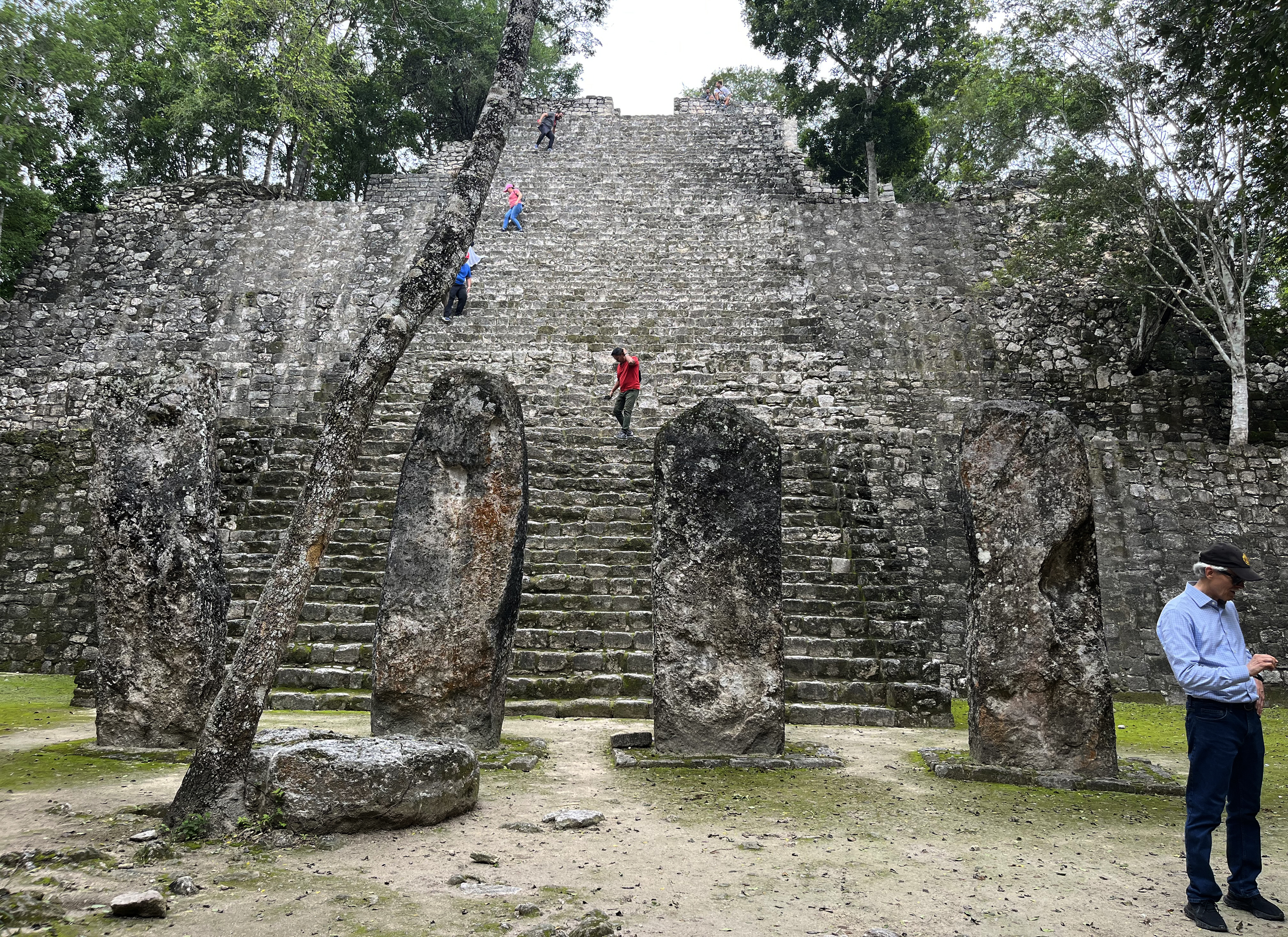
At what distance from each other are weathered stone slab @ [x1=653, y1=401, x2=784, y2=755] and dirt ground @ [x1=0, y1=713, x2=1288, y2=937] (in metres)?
0.40

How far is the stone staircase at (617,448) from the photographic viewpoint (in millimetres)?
7355

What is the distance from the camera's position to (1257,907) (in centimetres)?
320

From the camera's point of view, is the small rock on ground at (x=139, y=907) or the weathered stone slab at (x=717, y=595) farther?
the weathered stone slab at (x=717, y=595)

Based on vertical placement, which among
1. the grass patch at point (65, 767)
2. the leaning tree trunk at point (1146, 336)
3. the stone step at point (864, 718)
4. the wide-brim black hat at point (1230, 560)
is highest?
the leaning tree trunk at point (1146, 336)

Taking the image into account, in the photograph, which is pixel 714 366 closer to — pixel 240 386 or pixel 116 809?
pixel 240 386

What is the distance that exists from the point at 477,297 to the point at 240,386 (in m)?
3.59

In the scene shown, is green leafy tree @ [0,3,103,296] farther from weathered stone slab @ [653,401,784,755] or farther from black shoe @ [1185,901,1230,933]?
black shoe @ [1185,901,1230,933]

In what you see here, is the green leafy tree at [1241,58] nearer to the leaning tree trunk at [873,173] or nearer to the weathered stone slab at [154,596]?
the weathered stone slab at [154,596]

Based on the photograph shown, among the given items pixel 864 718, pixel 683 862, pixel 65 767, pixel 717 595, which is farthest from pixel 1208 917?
pixel 65 767

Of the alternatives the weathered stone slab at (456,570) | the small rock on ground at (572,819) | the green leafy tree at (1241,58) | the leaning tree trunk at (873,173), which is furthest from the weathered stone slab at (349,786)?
the leaning tree trunk at (873,173)

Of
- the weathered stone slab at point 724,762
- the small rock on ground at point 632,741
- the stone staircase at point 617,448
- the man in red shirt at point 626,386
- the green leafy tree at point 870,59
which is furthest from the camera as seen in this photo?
the green leafy tree at point 870,59

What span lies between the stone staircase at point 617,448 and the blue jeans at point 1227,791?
387 centimetres

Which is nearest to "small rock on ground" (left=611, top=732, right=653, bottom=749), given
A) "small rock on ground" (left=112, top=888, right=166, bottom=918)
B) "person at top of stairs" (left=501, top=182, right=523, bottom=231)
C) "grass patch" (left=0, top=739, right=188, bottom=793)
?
"grass patch" (left=0, top=739, right=188, bottom=793)

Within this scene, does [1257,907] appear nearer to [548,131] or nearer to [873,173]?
[873,173]
